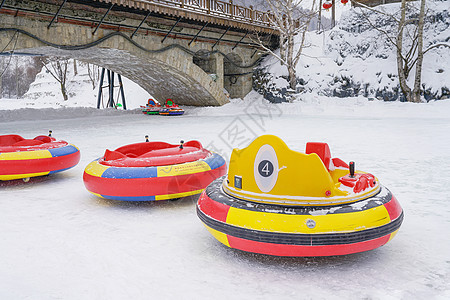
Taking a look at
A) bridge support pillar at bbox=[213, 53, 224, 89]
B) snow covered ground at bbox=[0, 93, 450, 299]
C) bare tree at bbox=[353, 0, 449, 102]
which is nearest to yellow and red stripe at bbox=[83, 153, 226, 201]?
snow covered ground at bbox=[0, 93, 450, 299]

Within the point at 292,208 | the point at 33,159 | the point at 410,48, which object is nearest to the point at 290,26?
the point at 410,48

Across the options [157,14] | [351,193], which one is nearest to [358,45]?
[157,14]

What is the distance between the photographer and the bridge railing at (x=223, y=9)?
49.0 ft

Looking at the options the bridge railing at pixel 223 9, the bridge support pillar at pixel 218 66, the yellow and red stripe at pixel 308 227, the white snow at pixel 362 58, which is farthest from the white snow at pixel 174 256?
the bridge support pillar at pixel 218 66

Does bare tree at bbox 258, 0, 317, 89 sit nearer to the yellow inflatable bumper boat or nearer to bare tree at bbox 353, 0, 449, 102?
bare tree at bbox 353, 0, 449, 102

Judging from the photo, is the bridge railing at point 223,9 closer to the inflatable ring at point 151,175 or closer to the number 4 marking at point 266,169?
the inflatable ring at point 151,175

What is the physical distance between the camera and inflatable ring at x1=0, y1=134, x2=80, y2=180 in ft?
15.1

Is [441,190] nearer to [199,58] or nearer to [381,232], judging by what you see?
[381,232]

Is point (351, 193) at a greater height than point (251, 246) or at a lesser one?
greater

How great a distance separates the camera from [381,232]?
253 cm

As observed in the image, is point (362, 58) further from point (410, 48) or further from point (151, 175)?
point (151, 175)

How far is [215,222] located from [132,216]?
1.31m

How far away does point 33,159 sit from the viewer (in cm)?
471

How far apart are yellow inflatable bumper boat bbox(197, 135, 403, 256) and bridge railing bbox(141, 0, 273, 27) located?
40.0 feet
